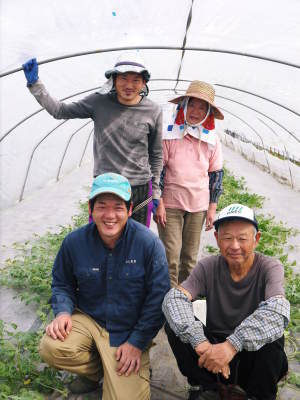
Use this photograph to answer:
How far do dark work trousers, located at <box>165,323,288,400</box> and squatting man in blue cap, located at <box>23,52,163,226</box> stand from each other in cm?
129

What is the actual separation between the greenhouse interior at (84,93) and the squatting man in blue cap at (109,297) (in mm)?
286

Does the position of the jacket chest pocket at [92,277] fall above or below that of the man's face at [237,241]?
below

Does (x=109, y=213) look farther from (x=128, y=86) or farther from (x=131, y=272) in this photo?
(x=128, y=86)

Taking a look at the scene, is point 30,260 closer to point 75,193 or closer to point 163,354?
point 163,354

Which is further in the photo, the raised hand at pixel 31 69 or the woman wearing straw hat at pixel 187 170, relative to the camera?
the woman wearing straw hat at pixel 187 170

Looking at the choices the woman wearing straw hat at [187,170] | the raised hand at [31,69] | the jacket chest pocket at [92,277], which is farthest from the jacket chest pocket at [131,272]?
the raised hand at [31,69]

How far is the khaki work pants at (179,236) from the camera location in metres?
3.48

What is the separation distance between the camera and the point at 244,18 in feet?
15.1

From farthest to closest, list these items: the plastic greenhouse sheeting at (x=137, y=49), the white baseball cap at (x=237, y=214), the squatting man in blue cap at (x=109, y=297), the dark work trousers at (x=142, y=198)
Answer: the plastic greenhouse sheeting at (x=137, y=49), the dark work trousers at (x=142, y=198), the squatting man in blue cap at (x=109, y=297), the white baseball cap at (x=237, y=214)

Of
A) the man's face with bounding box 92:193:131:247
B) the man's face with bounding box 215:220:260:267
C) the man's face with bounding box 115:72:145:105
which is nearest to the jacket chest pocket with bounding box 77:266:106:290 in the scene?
the man's face with bounding box 92:193:131:247

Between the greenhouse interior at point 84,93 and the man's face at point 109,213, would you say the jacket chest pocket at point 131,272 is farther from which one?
the greenhouse interior at point 84,93

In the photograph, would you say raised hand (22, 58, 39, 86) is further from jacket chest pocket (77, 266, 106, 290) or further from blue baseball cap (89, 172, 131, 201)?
jacket chest pocket (77, 266, 106, 290)

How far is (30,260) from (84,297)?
2.19m

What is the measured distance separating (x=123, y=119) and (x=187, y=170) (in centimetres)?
75
